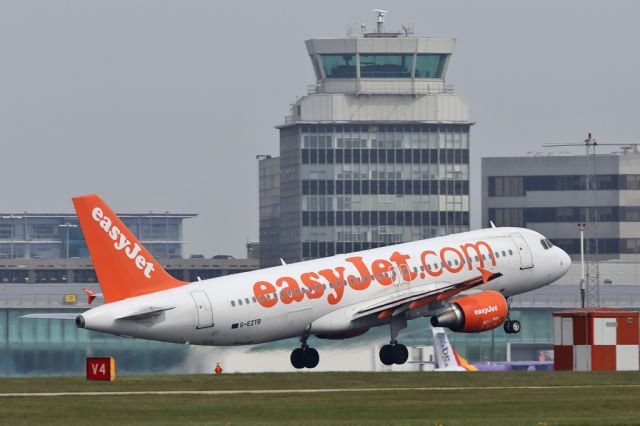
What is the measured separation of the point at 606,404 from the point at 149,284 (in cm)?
2323

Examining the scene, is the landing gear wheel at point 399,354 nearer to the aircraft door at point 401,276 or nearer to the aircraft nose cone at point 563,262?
the aircraft door at point 401,276

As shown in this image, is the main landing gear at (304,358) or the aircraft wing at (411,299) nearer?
the aircraft wing at (411,299)

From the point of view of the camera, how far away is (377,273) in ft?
299

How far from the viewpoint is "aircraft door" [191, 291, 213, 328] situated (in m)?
85.6

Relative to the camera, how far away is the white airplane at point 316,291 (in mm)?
85250

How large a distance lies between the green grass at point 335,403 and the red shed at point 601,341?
1963 cm

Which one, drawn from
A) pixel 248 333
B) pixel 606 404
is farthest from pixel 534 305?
pixel 606 404

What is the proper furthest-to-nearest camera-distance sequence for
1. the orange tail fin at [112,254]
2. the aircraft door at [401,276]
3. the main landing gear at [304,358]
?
the main landing gear at [304,358]
the aircraft door at [401,276]
the orange tail fin at [112,254]

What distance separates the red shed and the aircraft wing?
1795 centimetres

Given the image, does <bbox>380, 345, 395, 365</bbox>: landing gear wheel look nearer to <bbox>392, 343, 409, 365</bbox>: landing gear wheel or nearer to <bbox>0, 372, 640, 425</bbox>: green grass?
<bbox>392, 343, 409, 365</bbox>: landing gear wheel

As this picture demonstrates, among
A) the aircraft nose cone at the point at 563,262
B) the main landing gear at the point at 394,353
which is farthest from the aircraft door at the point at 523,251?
the main landing gear at the point at 394,353

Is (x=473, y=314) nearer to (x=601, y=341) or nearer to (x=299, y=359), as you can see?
(x=299, y=359)

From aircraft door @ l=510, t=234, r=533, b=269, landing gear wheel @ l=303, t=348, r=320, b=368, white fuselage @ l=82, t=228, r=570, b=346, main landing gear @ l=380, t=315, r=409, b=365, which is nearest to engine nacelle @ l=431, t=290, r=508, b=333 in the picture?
white fuselage @ l=82, t=228, r=570, b=346

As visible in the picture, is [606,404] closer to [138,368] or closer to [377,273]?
[377,273]
